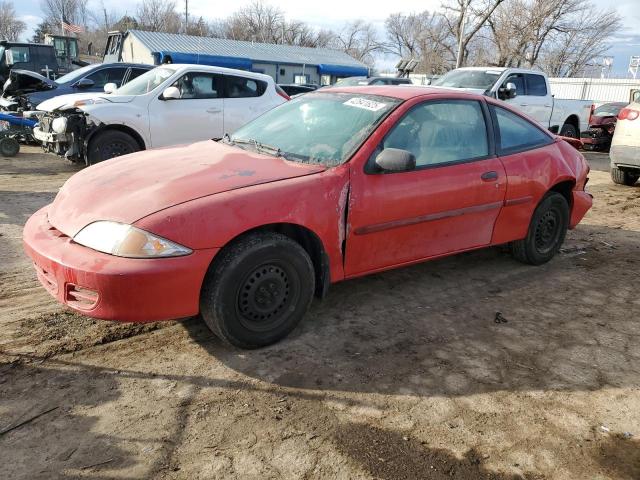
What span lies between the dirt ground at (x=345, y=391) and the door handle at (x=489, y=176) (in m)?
0.93

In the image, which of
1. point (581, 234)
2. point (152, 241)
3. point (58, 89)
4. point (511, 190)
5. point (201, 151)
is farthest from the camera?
point (58, 89)

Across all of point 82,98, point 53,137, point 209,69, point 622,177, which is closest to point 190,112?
point 209,69

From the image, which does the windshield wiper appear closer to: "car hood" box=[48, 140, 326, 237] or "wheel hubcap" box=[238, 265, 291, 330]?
"car hood" box=[48, 140, 326, 237]

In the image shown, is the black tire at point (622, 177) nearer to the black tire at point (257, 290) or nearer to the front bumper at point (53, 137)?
the black tire at point (257, 290)

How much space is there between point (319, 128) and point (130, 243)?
5.53 feet

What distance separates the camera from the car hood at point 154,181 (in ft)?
9.89

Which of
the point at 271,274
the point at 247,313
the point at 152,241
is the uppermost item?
the point at 152,241

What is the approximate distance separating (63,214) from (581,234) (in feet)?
18.4

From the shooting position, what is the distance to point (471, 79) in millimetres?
11320

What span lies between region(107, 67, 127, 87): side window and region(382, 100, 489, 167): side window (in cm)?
989

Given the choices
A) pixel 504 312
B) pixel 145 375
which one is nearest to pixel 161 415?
pixel 145 375

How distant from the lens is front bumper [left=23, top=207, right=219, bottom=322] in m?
2.77

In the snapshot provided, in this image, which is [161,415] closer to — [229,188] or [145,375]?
A: [145,375]

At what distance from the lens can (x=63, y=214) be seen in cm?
325
